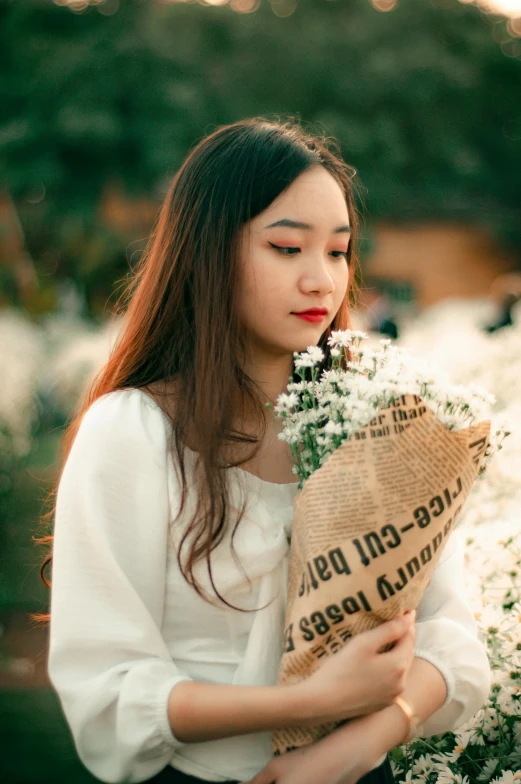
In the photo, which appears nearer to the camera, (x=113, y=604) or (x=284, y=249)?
(x=113, y=604)

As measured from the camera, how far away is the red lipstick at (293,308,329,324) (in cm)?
177

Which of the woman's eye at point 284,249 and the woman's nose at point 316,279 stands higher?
the woman's eye at point 284,249

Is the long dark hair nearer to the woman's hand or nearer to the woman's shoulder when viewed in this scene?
the woman's shoulder

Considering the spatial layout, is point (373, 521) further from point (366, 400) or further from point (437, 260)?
point (437, 260)

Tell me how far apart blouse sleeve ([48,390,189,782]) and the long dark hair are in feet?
0.43

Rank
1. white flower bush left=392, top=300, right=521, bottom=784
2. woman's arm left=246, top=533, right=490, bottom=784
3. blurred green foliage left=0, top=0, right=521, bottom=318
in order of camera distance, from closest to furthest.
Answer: woman's arm left=246, top=533, right=490, bottom=784, white flower bush left=392, top=300, right=521, bottom=784, blurred green foliage left=0, top=0, right=521, bottom=318

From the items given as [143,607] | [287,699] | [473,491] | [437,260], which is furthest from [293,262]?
[437,260]

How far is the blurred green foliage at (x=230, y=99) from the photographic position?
62.9 ft

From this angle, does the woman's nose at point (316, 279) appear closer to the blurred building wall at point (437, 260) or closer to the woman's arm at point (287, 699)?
the woman's arm at point (287, 699)

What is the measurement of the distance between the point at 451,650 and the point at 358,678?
36 cm

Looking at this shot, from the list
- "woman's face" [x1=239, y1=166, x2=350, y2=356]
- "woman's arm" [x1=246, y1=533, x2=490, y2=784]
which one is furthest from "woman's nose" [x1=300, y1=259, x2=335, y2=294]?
"woman's arm" [x1=246, y1=533, x2=490, y2=784]

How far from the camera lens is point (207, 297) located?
1782mm

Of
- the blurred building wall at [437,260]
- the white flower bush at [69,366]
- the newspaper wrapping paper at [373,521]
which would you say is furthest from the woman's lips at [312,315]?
the blurred building wall at [437,260]

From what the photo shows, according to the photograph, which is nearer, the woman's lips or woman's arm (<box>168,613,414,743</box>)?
woman's arm (<box>168,613,414,743</box>)
